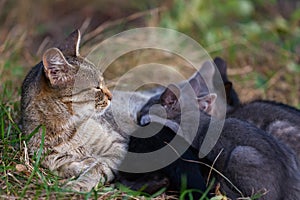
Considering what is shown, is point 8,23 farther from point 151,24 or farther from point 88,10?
point 151,24

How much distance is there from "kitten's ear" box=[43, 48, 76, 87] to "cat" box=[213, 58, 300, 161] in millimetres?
1716

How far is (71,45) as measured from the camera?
14.3 ft

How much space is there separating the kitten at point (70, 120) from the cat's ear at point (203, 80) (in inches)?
49.5

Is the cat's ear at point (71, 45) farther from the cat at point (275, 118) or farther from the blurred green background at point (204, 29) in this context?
the blurred green background at point (204, 29)

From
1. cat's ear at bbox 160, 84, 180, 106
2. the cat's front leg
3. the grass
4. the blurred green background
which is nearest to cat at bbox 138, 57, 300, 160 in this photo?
cat's ear at bbox 160, 84, 180, 106

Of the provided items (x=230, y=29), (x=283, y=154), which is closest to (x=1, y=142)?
(x=283, y=154)

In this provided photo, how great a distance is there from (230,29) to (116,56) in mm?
2084

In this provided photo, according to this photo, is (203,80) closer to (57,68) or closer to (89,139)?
(89,139)

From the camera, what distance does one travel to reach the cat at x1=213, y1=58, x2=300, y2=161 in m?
4.81

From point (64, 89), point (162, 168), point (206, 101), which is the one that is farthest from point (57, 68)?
point (206, 101)

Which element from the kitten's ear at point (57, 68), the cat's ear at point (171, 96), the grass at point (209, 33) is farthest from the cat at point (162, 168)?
the grass at point (209, 33)

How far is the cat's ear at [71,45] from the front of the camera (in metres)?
4.32

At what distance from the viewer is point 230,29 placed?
816 cm

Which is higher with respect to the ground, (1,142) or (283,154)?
(1,142)
